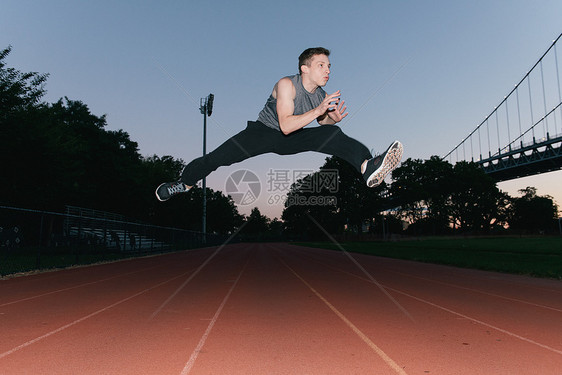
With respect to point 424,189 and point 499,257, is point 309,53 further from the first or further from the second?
point 424,189

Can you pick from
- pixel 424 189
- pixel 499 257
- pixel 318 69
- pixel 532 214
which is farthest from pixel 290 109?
pixel 532 214

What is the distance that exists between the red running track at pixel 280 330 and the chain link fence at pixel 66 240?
5.42m

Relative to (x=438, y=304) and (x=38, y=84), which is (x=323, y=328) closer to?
(x=438, y=304)

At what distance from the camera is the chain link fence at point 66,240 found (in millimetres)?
12570

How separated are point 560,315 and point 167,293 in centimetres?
707

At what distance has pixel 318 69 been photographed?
3.69 m

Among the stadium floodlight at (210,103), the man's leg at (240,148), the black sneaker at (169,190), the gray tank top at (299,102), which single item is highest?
the stadium floodlight at (210,103)

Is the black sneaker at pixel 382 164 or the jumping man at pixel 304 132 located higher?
the jumping man at pixel 304 132

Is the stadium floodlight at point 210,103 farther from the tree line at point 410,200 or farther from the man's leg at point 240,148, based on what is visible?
the man's leg at point 240,148

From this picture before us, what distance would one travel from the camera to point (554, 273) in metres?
10.9

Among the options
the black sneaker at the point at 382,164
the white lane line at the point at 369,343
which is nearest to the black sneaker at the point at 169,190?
the black sneaker at the point at 382,164

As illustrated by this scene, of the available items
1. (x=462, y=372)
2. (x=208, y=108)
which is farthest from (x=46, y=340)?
(x=208, y=108)

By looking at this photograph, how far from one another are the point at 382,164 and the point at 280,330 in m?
2.46

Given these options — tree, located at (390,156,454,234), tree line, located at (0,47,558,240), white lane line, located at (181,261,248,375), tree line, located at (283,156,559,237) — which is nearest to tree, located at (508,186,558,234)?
tree line, located at (0,47,558,240)
